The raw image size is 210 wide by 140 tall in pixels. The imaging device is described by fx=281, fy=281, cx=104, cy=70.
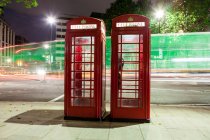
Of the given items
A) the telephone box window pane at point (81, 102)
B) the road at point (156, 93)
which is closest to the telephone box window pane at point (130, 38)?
the telephone box window pane at point (81, 102)

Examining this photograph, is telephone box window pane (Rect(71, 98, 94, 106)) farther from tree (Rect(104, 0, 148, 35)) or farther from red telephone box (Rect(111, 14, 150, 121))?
Answer: tree (Rect(104, 0, 148, 35))

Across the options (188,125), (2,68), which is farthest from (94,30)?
(2,68)

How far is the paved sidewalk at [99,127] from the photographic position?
237 inches

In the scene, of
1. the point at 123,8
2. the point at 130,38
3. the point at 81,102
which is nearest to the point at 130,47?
the point at 130,38

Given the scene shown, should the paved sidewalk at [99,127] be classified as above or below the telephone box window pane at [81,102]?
below

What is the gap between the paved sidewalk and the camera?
19.7ft

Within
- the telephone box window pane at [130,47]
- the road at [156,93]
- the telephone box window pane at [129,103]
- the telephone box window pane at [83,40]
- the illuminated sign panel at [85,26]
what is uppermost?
the illuminated sign panel at [85,26]

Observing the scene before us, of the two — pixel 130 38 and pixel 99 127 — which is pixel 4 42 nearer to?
pixel 130 38

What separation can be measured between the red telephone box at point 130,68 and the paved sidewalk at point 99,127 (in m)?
0.42

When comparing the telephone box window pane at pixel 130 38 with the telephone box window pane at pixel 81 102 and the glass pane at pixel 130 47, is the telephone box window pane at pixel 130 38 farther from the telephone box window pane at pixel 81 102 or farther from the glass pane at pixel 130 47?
the telephone box window pane at pixel 81 102

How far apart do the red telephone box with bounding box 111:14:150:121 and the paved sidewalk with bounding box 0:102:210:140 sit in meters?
0.42

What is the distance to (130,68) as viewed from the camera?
293 inches

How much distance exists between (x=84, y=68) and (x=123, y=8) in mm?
35112

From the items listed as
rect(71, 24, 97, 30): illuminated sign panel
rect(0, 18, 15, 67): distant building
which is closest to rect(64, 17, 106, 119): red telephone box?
rect(71, 24, 97, 30): illuminated sign panel
